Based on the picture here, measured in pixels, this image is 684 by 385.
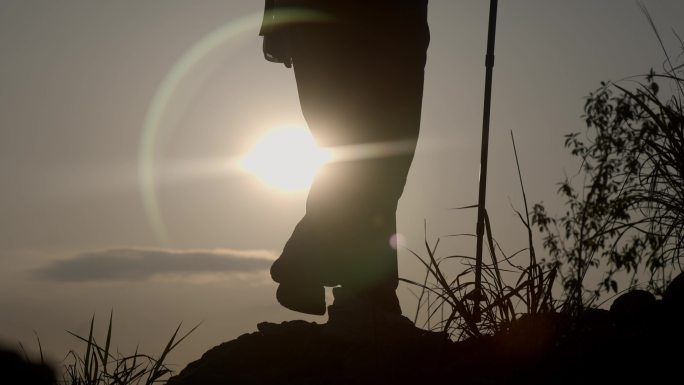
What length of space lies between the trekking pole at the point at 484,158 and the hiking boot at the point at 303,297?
3.00ft

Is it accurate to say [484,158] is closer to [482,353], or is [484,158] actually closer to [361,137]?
[361,137]

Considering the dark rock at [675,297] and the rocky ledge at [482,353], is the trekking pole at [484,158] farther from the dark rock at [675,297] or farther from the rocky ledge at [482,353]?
the dark rock at [675,297]

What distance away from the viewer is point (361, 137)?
364 centimetres

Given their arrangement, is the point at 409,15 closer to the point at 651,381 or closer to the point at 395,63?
the point at 395,63

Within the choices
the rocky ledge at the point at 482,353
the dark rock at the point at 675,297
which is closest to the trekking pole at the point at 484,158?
Result: the rocky ledge at the point at 482,353

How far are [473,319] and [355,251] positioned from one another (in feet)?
3.20

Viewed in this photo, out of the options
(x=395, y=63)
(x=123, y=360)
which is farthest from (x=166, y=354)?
(x=395, y=63)

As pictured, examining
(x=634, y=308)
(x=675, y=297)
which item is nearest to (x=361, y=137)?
(x=634, y=308)

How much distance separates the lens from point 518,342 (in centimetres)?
249

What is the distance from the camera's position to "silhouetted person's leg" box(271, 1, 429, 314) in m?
3.57

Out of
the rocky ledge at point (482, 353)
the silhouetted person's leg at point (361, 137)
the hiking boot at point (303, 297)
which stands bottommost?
the rocky ledge at point (482, 353)

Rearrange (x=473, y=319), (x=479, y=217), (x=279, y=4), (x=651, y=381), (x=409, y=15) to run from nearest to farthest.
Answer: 1. (x=651, y=381)
2. (x=473, y=319)
3. (x=479, y=217)
4. (x=409, y=15)
5. (x=279, y=4)

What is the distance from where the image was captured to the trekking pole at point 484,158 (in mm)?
2689

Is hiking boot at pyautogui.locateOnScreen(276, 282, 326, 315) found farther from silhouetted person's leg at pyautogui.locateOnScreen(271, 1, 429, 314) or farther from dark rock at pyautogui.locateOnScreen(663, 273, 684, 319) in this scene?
dark rock at pyautogui.locateOnScreen(663, 273, 684, 319)
